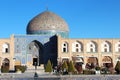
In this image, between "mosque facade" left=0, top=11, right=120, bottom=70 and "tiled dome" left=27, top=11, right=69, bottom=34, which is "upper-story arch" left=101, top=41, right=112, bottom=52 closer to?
"mosque facade" left=0, top=11, right=120, bottom=70

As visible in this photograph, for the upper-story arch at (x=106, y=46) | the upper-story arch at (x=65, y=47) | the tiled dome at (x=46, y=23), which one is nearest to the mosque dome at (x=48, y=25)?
the tiled dome at (x=46, y=23)

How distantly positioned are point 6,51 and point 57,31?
829 centimetres

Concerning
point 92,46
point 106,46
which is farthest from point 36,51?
point 106,46

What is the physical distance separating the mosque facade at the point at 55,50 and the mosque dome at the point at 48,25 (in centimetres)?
133

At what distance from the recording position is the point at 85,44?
5234 centimetres

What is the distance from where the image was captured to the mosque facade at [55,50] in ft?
170

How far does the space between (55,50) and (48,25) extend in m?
4.84

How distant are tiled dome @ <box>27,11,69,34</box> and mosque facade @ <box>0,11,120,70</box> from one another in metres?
1.61

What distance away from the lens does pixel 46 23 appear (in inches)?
2237

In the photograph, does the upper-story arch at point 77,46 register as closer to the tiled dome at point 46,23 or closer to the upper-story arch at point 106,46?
the upper-story arch at point 106,46

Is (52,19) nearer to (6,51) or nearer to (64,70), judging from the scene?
(6,51)

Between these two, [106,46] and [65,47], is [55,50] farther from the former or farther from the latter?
[106,46]

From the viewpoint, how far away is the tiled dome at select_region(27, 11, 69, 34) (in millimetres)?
56719

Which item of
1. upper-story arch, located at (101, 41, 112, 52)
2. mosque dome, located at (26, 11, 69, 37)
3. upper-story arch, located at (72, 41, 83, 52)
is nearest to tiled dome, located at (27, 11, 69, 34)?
mosque dome, located at (26, 11, 69, 37)
